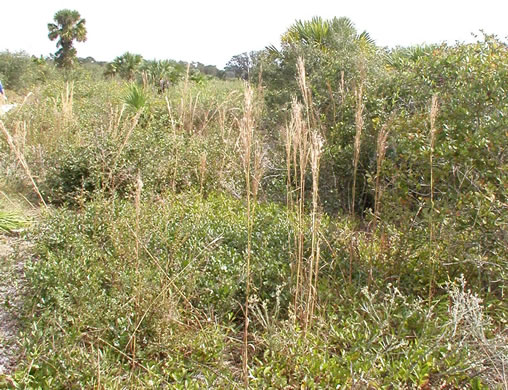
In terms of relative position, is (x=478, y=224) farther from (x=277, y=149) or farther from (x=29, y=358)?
(x=277, y=149)

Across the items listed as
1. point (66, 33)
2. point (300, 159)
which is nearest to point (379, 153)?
point (300, 159)

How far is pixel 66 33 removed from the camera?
98.7 ft

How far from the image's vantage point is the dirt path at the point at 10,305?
2.44 meters

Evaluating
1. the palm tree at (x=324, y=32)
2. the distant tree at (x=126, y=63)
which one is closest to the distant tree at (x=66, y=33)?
the distant tree at (x=126, y=63)

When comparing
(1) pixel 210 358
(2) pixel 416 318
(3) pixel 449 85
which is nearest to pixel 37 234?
(1) pixel 210 358

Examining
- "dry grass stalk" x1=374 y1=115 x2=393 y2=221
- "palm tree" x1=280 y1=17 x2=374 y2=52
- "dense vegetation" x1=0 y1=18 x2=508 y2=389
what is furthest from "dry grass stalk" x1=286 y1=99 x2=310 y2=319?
"palm tree" x1=280 y1=17 x2=374 y2=52

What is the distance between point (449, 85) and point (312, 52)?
4314mm

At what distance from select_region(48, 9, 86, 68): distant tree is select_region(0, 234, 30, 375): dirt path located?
96.5 feet

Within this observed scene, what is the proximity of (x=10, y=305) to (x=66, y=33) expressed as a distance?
3113cm

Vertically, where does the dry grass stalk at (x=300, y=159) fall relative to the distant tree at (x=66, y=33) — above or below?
below

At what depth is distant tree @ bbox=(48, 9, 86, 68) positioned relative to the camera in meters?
30.1

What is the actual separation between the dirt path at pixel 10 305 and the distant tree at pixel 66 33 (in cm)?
2940

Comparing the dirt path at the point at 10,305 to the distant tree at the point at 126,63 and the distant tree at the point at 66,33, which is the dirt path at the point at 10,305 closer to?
the distant tree at the point at 126,63

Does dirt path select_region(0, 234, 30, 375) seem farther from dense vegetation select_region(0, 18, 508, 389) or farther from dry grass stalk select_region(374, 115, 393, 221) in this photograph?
dry grass stalk select_region(374, 115, 393, 221)
